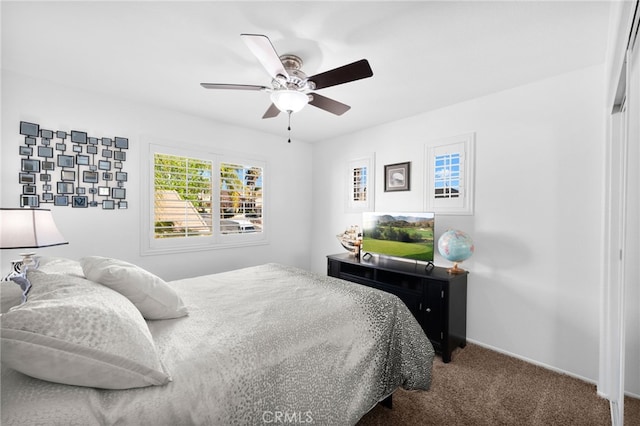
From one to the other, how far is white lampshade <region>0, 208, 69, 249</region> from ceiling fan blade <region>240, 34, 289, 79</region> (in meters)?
1.79

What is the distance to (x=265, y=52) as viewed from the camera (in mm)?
A: 1649

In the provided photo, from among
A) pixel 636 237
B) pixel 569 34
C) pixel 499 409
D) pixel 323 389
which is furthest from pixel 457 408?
pixel 569 34

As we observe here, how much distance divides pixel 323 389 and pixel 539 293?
7.42ft

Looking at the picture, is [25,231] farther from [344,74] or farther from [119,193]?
[344,74]

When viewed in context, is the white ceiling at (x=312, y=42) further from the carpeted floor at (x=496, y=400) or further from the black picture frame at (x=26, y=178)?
the carpeted floor at (x=496, y=400)

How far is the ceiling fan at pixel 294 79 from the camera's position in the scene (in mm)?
1695

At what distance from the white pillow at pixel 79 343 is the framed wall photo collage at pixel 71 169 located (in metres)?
2.04

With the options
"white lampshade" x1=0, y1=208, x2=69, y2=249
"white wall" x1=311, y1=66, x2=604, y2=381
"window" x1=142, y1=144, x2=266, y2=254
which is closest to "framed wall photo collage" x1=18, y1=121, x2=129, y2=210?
"window" x1=142, y1=144, x2=266, y2=254

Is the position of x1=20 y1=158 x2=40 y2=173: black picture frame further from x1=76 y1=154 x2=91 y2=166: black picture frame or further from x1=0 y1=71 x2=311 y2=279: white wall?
x1=76 y1=154 x2=91 y2=166: black picture frame

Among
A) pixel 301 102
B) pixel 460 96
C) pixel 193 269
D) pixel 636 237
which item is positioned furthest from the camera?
pixel 193 269

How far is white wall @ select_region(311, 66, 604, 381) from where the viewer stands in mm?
2236

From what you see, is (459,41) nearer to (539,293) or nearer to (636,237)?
(636,237)

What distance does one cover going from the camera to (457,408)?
1885 mm

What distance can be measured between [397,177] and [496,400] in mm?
2384
